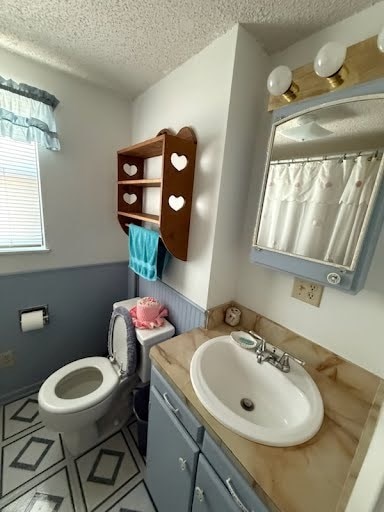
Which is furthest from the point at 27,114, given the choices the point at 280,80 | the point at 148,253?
the point at 280,80

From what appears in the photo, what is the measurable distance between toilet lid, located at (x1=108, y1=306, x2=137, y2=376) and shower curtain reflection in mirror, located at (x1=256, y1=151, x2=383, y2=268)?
954 mm

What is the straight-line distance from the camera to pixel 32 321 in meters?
1.50

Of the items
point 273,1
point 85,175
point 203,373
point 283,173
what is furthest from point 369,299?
point 85,175

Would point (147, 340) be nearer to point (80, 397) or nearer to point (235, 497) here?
point (80, 397)

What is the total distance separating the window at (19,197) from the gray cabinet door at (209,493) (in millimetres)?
1560

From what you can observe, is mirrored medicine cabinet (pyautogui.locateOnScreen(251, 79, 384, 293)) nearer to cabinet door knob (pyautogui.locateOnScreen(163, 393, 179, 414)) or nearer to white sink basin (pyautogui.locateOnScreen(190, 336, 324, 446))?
white sink basin (pyautogui.locateOnScreen(190, 336, 324, 446))

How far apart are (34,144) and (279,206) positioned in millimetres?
1528

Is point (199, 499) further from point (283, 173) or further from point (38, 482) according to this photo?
point (283, 173)

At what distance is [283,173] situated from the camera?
91cm

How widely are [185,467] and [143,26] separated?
5.97 ft

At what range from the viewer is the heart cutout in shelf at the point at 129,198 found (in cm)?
167

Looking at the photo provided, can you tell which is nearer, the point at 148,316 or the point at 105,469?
the point at 105,469

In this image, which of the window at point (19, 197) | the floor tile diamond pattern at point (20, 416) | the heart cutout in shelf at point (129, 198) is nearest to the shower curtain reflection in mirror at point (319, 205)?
the heart cutout in shelf at point (129, 198)

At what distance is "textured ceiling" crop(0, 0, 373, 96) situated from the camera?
2.68ft
